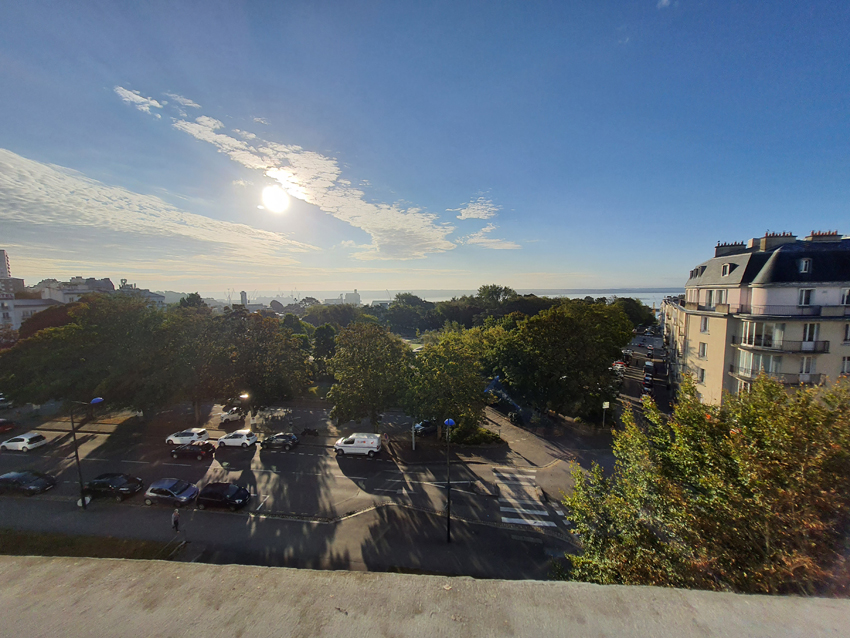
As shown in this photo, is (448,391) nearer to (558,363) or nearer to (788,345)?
(558,363)

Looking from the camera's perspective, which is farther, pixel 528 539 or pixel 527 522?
pixel 527 522

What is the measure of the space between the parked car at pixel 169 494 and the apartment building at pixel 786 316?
2729cm

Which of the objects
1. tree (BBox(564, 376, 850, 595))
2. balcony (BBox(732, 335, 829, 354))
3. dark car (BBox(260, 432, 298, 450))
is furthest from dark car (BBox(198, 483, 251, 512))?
balcony (BBox(732, 335, 829, 354))

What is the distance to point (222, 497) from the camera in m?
16.1

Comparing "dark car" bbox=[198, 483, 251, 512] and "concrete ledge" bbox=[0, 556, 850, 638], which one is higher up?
"concrete ledge" bbox=[0, 556, 850, 638]

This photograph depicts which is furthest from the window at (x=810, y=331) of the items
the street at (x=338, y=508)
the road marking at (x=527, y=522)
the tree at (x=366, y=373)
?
the tree at (x=366, y=373)

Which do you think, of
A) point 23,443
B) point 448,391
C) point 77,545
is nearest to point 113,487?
point 77,545

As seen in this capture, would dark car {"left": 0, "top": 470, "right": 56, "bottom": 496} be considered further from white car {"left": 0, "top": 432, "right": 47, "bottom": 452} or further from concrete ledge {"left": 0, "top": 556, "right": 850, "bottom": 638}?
concrete ledge {"left": 0, "top": 556, "right": 850, "bottom": 638}

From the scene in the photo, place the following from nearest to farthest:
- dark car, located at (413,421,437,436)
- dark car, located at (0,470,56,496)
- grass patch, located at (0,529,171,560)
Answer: grass patch, located at (0,529,171,560)
dark car, located at (0,470,56,496)
dark car, located at (413,421,437,436)

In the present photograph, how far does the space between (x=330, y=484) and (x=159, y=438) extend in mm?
15535

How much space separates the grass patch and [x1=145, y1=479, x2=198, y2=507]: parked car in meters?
2.22

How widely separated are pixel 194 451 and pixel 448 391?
1653 centimetres

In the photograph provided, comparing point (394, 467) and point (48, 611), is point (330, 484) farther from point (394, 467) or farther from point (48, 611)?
point (48, 611)

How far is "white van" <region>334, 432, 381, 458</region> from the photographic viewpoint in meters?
21.5
